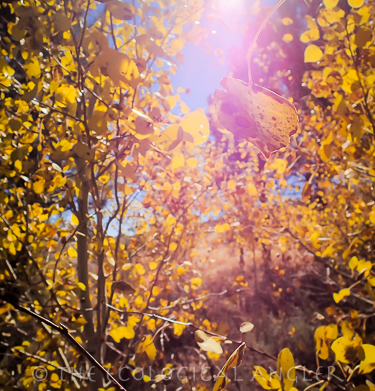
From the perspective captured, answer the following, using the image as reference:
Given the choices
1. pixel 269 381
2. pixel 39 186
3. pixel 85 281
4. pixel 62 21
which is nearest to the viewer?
pixel 269 381

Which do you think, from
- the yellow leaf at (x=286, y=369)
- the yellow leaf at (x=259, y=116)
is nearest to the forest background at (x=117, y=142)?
the yellow leaf at (x=286, y=369)

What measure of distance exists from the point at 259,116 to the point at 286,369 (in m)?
0.36

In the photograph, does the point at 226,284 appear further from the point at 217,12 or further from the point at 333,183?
the point at 217,12

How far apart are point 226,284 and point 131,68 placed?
20.6 feet

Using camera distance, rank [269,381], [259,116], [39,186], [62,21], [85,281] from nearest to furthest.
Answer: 1. [259,116]
2. [269,381]
3. [62,21]
4. [39,186]
5. [85,281]

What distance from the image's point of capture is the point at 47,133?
947mm

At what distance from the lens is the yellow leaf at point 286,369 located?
0.38 m

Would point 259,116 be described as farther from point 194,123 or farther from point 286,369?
point 286,369

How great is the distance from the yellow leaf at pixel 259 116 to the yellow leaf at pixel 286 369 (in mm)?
313

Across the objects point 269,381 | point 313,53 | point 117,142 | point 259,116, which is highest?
point 313,53

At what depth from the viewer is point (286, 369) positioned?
378 mm

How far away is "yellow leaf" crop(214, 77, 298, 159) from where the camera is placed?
0.27 metres

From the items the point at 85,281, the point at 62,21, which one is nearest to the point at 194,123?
the point at 62,21

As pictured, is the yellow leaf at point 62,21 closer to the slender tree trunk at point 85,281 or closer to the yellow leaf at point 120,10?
the yellow leaf at point 120,10
